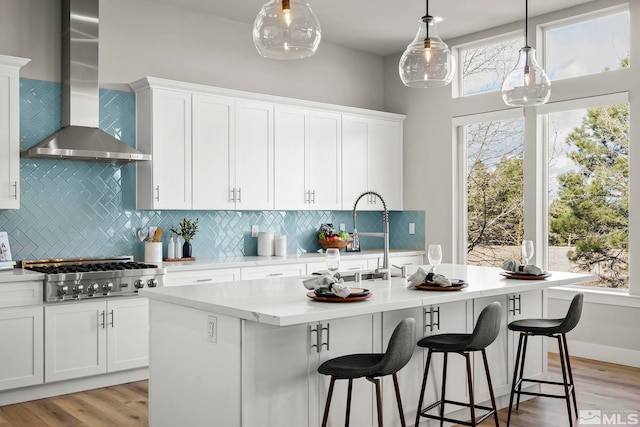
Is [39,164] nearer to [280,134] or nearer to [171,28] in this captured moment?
[171,28]

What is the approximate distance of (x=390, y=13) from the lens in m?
5.93

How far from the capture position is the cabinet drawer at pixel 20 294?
13.8 ft

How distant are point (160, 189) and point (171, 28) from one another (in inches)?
61.7

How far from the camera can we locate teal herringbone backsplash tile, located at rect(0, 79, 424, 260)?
4902mm

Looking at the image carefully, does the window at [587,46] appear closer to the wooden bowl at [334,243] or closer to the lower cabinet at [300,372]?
the wooden bowl at [334,243]

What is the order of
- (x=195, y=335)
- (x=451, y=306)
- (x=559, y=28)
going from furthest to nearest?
(x=559, y=28), (x=451, y=306), (x=195, y=335)

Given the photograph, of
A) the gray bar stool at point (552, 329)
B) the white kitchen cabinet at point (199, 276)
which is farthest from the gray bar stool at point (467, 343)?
the white kitchen cabinet at point (199, 276)

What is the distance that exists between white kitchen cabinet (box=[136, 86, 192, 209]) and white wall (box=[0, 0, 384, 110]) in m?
0.41

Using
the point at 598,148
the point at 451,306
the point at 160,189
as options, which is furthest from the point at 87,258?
the point at 598,148

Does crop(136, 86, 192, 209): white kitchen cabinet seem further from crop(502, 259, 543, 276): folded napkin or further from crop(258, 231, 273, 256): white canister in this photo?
crop(502, 259, 543, 276): folded napkin

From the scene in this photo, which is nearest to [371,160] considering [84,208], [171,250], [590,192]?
[590,192]

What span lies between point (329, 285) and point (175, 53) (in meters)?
3.54

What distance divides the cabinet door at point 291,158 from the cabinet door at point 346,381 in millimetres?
2923

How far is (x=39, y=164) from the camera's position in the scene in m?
4.97
